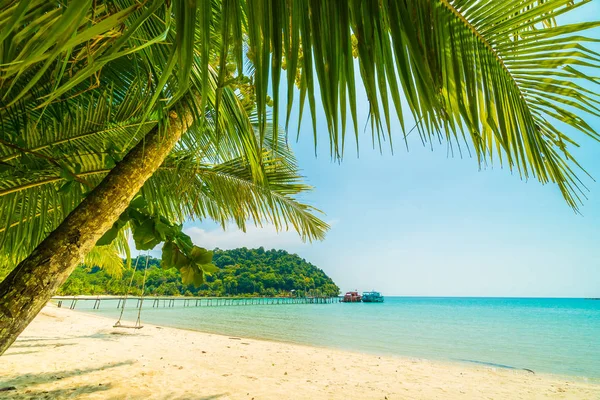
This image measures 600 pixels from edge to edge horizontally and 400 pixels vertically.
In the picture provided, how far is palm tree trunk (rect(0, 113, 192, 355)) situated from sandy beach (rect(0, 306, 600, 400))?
3585 millimetres

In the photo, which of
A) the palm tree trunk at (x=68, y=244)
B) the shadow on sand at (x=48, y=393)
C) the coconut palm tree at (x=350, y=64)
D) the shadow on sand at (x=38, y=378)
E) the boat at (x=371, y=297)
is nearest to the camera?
the coconut palm tree at (x=350, y=64)

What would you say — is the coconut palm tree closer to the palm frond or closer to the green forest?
the palm frond

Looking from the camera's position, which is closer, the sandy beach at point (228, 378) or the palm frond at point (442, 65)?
the palm frond at point (442, 65)

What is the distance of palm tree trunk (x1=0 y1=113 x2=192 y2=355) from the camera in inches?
35.4

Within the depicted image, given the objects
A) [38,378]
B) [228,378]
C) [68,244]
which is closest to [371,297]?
[228,378]

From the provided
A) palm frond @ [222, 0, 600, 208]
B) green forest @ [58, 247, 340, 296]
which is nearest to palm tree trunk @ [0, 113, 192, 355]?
palm frond @ [222, 0, 600, 208]

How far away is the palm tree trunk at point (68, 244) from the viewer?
0.90 m

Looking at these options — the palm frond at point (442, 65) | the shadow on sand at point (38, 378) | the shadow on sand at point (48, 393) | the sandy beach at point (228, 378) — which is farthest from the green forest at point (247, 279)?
the palm frond at point (442, 65)

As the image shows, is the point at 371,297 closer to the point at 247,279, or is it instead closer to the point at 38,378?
the point at 247,279

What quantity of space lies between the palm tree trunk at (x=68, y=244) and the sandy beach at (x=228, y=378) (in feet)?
11.8

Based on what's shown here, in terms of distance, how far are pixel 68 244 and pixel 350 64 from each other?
1.01m

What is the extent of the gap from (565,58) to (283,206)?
2.66 m

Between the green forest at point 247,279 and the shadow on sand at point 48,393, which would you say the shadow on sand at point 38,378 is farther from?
the green forest at point 247,279

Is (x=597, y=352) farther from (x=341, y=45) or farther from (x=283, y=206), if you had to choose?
(x=341, y=45)
